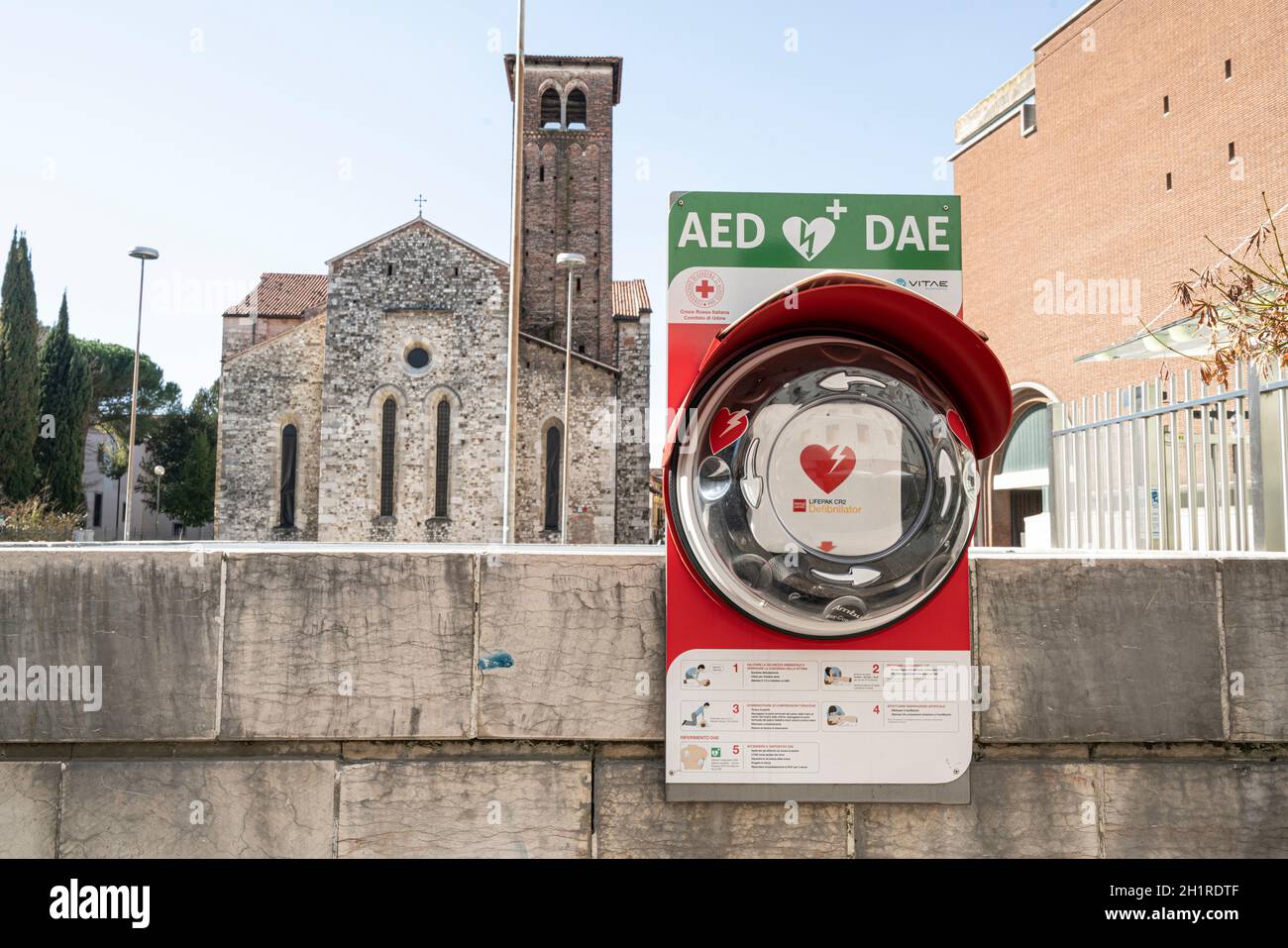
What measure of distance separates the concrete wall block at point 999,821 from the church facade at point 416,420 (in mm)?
28463

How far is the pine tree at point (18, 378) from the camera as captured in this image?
118ft

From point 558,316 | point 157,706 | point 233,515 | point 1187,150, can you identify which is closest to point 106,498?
point 233,515

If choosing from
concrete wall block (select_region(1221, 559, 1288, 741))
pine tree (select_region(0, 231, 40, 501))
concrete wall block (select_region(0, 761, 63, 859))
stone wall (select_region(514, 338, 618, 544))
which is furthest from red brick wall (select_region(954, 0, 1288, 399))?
pine tree (select_region(0, 231, 40, 501))

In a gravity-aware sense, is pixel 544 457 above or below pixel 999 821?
above

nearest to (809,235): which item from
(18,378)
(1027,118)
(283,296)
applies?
(1027,118)

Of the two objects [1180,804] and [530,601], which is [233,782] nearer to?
[530,601]

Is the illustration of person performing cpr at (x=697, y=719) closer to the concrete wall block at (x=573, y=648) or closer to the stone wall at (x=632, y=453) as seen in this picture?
the concrete wall block at (x=573, y=648)

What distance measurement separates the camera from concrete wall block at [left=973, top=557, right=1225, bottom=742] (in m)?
2.22

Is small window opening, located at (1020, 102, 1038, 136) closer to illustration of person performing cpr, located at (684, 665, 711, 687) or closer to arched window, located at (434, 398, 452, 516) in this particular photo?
arched window, located at (434, 398, 452, 516)

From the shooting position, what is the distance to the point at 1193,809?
2.20m

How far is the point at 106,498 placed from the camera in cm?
5781

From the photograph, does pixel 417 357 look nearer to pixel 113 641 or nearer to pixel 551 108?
pixel 551 108

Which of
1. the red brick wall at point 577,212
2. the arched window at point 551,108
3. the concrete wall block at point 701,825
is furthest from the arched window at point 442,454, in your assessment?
the concrete wall block at point 701,825

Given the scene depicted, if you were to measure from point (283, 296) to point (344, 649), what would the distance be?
4585cm
